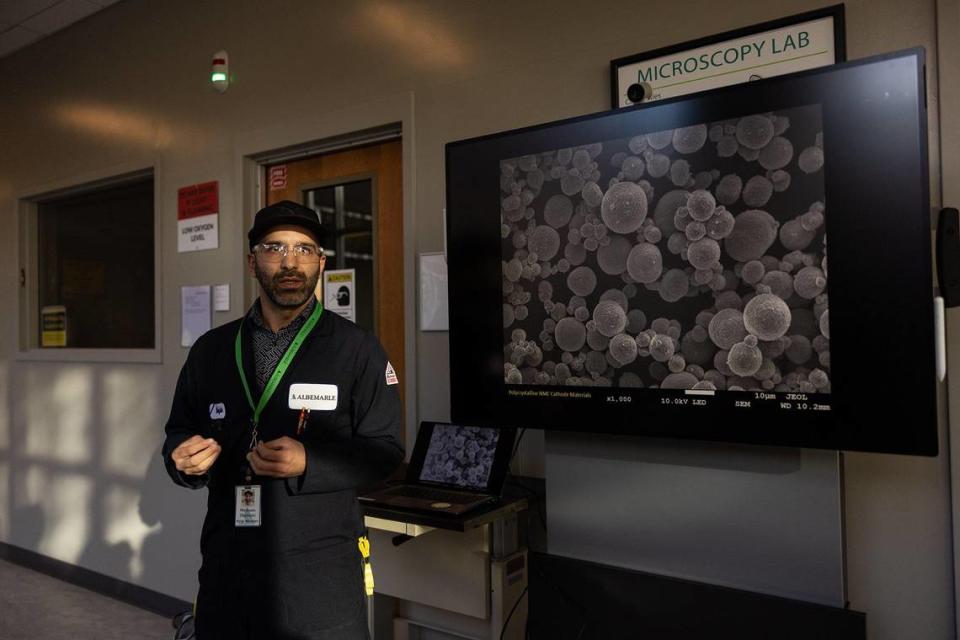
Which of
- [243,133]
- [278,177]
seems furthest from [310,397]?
[243,133]

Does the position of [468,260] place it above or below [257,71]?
below

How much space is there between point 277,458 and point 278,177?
186cm

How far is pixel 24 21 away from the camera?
3553 millimetres

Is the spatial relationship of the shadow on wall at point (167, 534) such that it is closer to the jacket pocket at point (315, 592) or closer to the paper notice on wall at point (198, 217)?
the paper notice on wall at point (198, 217)

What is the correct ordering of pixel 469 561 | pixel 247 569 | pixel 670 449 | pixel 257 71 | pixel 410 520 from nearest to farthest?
pixel 247 569, pixel 670 449, pixel 410 520, pixel 469 561, pixel 257 71

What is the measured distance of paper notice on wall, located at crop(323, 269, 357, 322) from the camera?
2.66m

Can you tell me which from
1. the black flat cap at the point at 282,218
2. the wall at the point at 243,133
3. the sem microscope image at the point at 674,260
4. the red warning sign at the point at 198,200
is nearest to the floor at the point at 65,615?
the wall at the point at 243,133

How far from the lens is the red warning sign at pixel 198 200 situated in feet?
9.85

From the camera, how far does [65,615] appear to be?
3168mm

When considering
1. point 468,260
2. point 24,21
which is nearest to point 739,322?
point 468,260

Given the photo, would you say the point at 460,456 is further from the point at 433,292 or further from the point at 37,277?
the point at 37,277

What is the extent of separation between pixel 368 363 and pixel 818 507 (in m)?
1.01

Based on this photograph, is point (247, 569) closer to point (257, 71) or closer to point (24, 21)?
point (257, 71)

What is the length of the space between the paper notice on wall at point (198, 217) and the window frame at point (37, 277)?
0.57 ft
